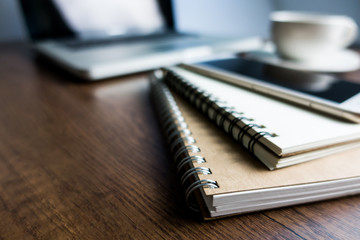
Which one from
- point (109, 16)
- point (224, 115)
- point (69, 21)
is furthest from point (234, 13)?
point (224, 115)

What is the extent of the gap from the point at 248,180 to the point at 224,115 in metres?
0.09

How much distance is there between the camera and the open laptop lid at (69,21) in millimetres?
777

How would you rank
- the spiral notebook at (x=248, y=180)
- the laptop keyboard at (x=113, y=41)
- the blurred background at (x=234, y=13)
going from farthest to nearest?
1. the blurred background at (x=234, y=13)
2. the laptop keyboard at (x=113, y=41)
3. the spiral notebook at (x=248, y=180)

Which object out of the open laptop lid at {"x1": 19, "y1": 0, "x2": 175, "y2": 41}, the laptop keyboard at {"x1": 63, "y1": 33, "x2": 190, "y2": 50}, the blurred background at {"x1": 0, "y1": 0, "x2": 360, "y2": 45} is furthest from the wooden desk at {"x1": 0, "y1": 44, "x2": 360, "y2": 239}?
the blurred background at {"x1": 0, "y1": 0, "x2": 360, "y2": 45}

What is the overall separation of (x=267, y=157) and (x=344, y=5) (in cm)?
125

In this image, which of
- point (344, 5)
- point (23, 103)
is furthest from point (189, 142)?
point (344, 5)

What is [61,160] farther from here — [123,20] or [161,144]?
[123,20]

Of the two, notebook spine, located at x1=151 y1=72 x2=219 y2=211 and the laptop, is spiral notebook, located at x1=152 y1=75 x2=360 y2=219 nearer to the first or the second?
notebook spine, located at x1=151 y1=72 x2=219 y2=211

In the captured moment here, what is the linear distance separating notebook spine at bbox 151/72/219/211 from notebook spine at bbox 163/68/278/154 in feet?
0.08

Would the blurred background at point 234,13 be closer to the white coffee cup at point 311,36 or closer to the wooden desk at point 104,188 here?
the white coffee cup at point 311,36

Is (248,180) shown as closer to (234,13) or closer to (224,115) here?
(224,115)

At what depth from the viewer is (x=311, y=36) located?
532 millimetres

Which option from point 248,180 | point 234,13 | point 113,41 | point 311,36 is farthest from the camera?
point 234,13

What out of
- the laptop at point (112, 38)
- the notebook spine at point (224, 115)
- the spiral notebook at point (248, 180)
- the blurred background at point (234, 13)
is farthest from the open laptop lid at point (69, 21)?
the spiral notebook at point (248, 180)
